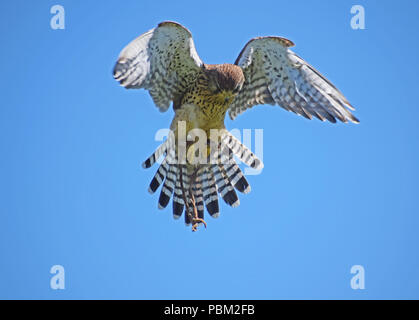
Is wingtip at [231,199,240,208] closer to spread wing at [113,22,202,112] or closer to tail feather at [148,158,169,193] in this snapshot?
tail feather at [148,158,169,193]

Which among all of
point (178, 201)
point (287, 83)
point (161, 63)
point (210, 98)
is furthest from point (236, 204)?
point (161, 63)

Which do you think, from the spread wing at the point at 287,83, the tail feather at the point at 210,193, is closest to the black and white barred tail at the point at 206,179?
the tail feather at the point at 210,193

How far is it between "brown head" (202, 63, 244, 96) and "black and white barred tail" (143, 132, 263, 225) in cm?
80

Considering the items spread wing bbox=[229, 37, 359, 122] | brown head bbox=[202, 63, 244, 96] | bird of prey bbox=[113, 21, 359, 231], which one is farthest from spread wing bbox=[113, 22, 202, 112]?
spread wing bbox=[229, 37, 359, 122]

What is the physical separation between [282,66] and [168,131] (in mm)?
1590

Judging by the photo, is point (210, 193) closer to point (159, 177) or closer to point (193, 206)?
point (193, 206)

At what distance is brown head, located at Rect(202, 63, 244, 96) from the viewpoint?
277 inches

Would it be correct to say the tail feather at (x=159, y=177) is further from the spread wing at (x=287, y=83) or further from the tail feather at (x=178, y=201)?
the spread wing at (x=287, y=83)

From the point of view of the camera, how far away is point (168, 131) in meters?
7.60

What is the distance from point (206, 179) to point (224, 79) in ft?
4.69

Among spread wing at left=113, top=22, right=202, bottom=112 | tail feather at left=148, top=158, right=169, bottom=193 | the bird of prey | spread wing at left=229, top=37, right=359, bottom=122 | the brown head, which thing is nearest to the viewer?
spread wing at left=113, top=22, right=202, bottom=112

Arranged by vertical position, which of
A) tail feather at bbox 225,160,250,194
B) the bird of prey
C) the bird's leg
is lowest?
the bird's leg
